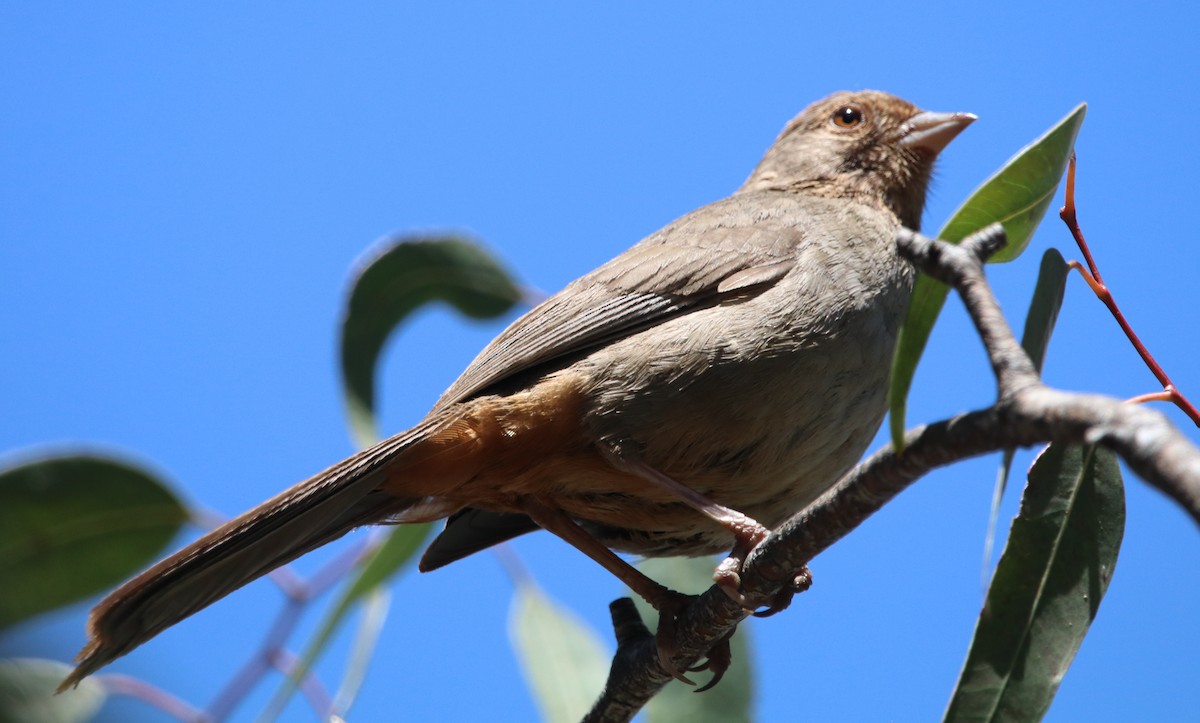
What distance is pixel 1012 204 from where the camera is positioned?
2912 millimetres

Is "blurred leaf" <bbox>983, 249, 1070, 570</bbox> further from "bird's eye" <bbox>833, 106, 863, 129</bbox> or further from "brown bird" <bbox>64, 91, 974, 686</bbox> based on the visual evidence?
"bird's eye" <bbox>833, 106, 863, 129</bbox>

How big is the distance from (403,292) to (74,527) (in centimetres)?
180

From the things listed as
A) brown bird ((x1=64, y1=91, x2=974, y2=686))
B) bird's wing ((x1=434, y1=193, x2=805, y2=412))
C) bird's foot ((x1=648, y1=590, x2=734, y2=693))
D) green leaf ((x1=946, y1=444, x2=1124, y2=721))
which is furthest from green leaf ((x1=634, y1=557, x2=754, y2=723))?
green leaf ((x1=946, y1=444, x2=1124, y2=721))

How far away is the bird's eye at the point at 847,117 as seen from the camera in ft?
18.0

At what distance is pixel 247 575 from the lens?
374cm

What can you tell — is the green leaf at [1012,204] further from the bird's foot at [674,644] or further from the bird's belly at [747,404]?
the bird's foot at [674,644]

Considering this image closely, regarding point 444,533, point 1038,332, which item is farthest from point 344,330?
point 1038,332

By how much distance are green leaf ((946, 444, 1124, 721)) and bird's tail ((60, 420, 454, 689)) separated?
1.89 meters

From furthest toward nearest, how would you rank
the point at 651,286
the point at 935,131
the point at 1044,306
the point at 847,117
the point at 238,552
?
the point at 847,117 < the point at 935,131 < the point at 651,286 < the point at 238,552 < the point at 1044,306

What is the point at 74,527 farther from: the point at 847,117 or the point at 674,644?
the point at 847,117

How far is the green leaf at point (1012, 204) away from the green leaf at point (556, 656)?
2.84m

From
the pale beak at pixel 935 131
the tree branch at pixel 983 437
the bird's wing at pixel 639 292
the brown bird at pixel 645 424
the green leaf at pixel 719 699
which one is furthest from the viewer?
the pale beak at pixel 935 131

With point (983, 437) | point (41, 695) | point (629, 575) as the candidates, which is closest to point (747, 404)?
point (629, 575)

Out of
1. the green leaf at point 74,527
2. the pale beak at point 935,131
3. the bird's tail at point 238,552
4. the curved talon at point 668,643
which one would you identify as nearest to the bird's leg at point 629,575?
the curved talon at point 668,643
